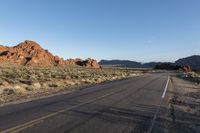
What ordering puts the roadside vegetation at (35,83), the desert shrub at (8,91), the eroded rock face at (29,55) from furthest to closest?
the eroded rock face at (29,55) < the desert shrub at (8,91) < the roadside vegetation at (35,83)

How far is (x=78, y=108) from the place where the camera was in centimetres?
1329

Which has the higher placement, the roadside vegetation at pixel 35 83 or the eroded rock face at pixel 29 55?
the eroded rock face at pixel 29 55

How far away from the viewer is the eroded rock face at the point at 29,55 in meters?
142

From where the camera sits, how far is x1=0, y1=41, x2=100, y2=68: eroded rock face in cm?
14225

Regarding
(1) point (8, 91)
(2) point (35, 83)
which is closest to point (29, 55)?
(2) point (35, 83)

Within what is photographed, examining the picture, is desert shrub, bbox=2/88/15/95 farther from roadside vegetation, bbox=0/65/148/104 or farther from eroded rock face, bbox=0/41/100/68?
eroded rock face, bbox=0/41/100/68

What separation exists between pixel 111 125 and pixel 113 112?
2.80 metres

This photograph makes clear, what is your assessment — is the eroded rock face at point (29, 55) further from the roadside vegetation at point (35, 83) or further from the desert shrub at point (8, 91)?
the desert shrub at point (8, 91)

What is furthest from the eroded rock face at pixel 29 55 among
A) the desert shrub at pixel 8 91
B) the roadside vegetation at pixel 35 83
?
the desert shrub at pixel 8 91

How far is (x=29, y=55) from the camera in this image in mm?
156625

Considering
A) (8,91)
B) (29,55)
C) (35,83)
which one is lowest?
(8,91)

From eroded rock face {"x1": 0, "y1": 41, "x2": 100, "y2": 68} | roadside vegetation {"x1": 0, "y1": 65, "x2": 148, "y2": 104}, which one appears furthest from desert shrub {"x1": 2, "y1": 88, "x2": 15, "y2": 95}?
eroded rock face {"x1": 0, "y1": 41, "x2": 100, "y2": 68}

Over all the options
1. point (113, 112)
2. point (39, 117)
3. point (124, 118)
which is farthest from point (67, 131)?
point (113, 112)

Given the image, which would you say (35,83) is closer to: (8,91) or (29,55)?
(8,91)
